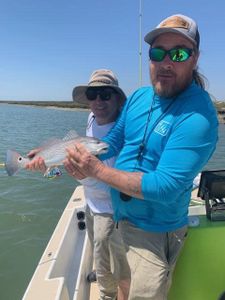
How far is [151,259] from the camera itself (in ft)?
7.65

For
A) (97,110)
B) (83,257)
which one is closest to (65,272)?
(83,257)

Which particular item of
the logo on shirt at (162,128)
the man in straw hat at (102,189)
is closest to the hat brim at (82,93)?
the man in straw hat at (102,189)

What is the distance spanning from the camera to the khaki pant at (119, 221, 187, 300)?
2326mm

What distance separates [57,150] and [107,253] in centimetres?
117

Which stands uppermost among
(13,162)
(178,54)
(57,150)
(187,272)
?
(178,54)

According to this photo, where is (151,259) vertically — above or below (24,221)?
above

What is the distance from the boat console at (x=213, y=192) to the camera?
2.71 meters

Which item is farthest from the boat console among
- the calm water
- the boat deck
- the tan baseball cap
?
the calm water

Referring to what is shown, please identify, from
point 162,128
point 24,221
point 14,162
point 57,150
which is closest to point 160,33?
point 162,128

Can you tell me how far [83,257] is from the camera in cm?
427

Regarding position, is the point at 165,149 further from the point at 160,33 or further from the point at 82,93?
the point at 82,93

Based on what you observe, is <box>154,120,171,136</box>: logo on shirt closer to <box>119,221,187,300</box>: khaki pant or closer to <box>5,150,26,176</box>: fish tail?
<box>119,221,187,300</box>: khaki pant

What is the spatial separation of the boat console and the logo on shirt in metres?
0.73

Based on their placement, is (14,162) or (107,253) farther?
(107,253)
